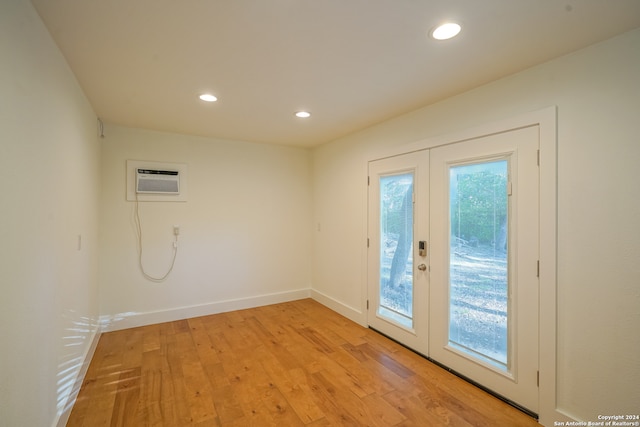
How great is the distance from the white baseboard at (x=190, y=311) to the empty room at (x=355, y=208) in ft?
0.10

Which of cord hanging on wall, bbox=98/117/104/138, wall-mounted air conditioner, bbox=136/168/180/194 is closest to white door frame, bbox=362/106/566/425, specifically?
wall-mounted air conditioner, bbox=136/168/180/194

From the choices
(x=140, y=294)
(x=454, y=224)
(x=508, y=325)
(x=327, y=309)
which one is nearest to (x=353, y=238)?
(x=327, y=309)

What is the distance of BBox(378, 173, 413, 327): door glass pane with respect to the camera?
296 cm

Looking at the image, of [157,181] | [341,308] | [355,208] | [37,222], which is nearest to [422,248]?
[355,208]

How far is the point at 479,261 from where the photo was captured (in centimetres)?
233

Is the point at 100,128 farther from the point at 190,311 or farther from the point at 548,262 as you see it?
the point at 548,262

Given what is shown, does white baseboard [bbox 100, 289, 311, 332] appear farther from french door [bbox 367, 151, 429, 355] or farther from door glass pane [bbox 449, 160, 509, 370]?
door glass pane [bbox 449, 160, 509, 370]

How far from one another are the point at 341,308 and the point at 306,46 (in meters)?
3.23

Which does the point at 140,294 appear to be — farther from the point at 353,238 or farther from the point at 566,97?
the point at 566,97

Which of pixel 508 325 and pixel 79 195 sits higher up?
pixel 79 195

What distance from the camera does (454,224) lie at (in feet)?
8.25

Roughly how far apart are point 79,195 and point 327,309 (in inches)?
125

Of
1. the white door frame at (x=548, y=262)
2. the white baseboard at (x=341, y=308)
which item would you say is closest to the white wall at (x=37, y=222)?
the white baseboard at (x=341, y=308)

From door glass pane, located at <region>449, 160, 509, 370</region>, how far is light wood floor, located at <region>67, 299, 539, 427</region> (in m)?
0.40
